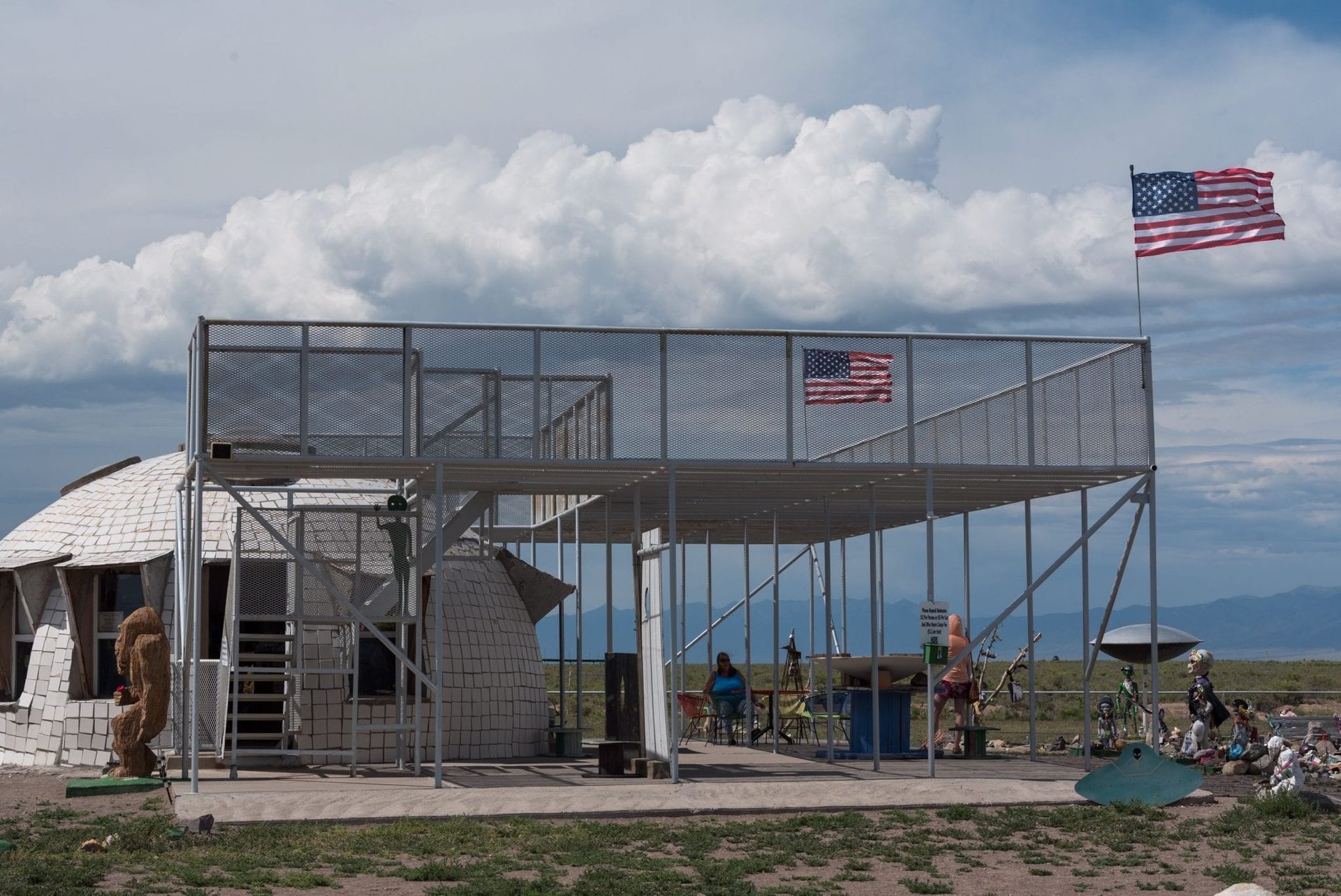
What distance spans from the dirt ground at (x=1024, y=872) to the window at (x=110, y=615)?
1035 centimetres

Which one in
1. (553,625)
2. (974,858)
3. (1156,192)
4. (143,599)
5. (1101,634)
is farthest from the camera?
(553,625)

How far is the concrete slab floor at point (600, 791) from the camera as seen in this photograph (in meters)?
15.9

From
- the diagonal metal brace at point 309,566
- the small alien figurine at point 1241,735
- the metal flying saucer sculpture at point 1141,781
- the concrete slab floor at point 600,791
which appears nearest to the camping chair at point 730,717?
the concrete slab floor at point 600,791

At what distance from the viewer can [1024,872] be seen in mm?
12852

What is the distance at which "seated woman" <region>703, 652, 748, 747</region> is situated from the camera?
82.1 ft

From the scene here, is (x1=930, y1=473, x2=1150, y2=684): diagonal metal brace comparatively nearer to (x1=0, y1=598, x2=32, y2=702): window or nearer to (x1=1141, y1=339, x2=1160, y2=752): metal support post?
(x1=1141, y1=339, x2=1160, y2=752): metal support post

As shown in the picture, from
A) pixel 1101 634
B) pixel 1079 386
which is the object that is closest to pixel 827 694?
pixel 1101 634

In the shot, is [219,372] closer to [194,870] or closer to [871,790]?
[194,870]

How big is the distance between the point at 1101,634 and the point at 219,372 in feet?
35.1

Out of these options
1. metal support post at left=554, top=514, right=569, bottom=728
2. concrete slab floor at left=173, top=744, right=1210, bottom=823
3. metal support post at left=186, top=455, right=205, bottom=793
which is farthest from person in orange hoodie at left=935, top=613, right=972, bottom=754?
metal support post at left=186, top=455, right=205, bottom=793

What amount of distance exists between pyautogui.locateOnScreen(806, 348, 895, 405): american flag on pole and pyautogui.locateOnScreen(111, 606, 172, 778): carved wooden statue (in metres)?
8.21

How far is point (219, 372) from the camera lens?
690 inches

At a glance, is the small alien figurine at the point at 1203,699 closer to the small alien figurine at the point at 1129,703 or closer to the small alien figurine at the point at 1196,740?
the small alien figurine at the point at 1196,740

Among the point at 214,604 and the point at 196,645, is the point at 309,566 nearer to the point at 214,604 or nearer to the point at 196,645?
the point at 196,645
